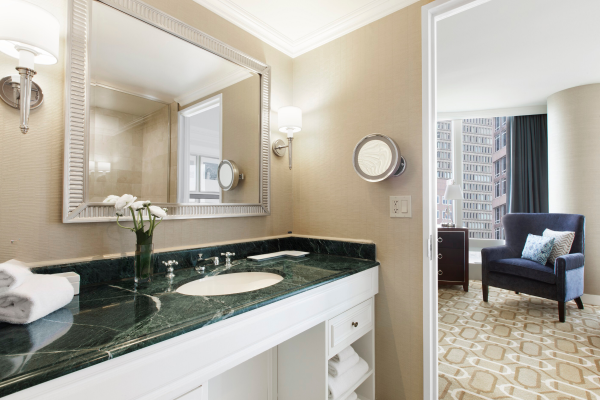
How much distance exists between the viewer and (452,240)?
3699mm

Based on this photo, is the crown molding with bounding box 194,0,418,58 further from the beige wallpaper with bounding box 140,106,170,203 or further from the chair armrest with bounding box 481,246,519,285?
the chair armrest with bounding box 481,246,519,285

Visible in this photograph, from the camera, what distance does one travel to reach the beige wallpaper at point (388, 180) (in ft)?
5.09

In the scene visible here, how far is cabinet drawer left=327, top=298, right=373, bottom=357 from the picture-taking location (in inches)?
52.6

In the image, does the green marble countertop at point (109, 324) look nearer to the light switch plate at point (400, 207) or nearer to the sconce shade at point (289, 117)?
the light switch plate at point (400, 207)

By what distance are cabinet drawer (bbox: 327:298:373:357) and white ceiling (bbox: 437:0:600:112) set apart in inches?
85.7

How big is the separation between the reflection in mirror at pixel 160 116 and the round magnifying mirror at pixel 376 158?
629mm

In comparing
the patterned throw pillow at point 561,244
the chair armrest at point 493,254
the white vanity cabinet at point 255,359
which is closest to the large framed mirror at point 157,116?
the white vanity cabinet at point 255,359

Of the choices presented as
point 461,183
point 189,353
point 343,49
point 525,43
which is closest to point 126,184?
point 189,353

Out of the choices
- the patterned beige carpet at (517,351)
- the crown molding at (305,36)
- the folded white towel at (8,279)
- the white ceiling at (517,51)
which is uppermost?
the white ceiling at (517,51)

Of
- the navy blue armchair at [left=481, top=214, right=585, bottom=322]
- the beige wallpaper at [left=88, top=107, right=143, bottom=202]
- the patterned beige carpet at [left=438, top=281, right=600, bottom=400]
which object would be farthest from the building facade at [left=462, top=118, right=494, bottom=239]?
the beige wallpaper at [left=88, top=107, right=143, bottom=202]

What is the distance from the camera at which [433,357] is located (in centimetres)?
149

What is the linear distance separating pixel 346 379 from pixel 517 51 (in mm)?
3059

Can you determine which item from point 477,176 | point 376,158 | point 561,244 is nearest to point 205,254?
point 376,158

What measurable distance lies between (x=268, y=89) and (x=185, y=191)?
0.85 metres
